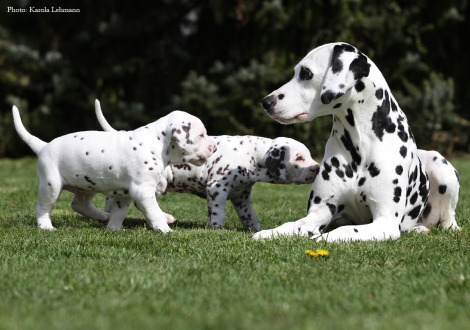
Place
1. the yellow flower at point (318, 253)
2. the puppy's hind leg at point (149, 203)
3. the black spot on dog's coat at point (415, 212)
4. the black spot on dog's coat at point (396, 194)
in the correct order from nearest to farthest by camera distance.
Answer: the yellow flower at point (318, 253), the black spot on dog's coat at point (396, 194), the black spot on dog's coat at point (415, 212), the puppy's hind leg at point (149, 203)

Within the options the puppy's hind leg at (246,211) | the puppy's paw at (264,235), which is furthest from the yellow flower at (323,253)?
the puppy's hind leg at (246,211)

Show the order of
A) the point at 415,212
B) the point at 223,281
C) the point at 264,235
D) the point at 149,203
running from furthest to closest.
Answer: the point at 149,203 < the point at 415,212 < the point at 264,235 < the point at 223,281

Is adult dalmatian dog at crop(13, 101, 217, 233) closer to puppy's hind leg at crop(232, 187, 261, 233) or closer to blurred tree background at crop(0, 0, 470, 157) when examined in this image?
puppy's hind leg at crop(232, 187, 261, 233)

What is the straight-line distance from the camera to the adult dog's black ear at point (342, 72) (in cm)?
577

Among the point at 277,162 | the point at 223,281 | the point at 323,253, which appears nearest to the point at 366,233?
the point at 323,253

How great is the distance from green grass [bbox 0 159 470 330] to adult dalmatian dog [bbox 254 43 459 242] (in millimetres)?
313

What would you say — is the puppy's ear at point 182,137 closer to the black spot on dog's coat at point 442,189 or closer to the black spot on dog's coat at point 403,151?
the black spot on dog's coat at point 403,151

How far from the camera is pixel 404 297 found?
3.83m

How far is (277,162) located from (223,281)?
3238 millimetres

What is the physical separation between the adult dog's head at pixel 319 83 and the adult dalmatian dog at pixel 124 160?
1.00 meters

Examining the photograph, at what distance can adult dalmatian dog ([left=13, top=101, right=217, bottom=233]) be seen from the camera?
6.54 meters

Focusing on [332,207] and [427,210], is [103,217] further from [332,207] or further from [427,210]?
[427,210]

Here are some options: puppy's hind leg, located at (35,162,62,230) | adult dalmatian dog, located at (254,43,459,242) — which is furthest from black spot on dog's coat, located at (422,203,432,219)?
puppy's hind leg, located at (35,162,62,230)

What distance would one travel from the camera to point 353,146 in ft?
20.0
